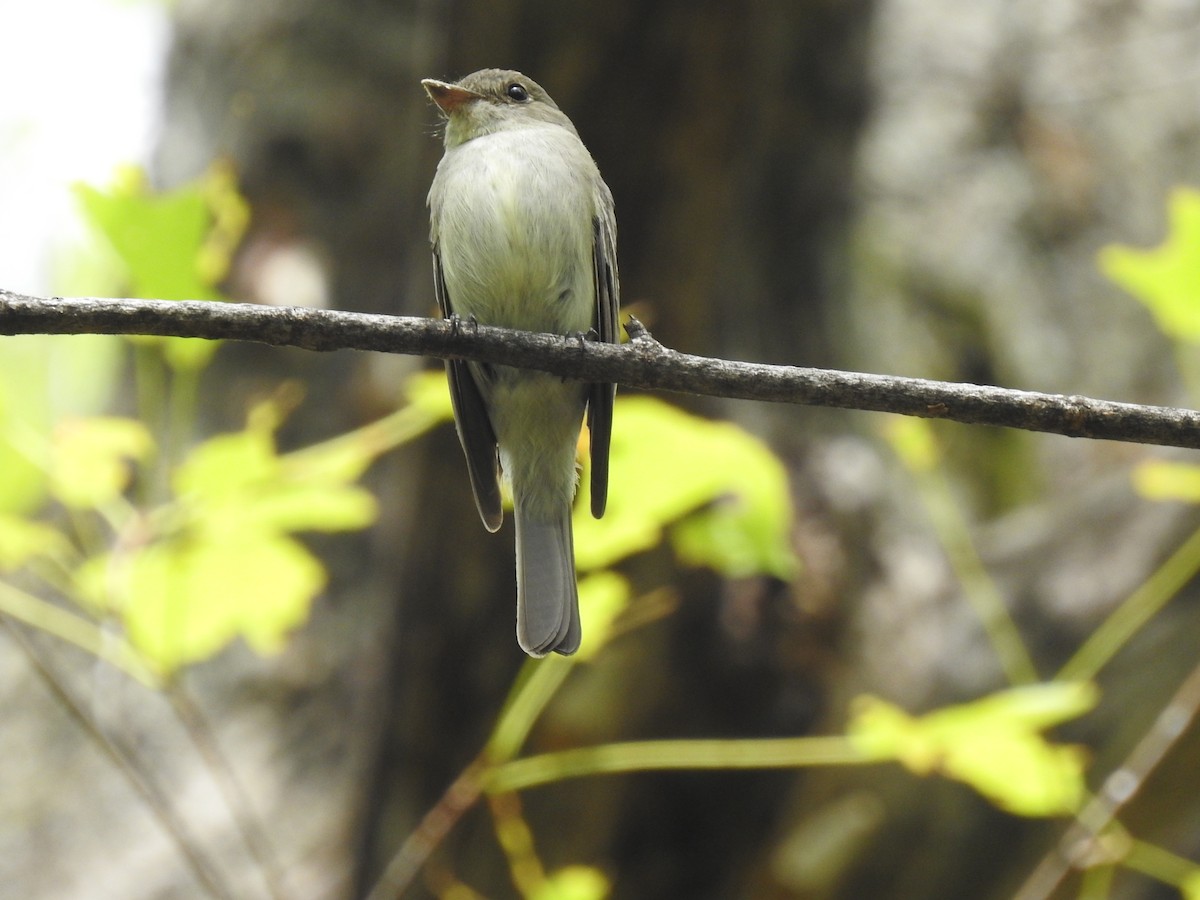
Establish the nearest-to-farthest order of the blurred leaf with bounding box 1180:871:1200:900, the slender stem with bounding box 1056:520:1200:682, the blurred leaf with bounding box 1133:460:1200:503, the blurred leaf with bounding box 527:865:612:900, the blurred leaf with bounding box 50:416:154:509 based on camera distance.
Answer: the blurred leaf with bounding box 1180:871:1200:900
the blurred leaf with bounding box 50:416:154:509
the blurred leaf with bounding box 1133:460:1200:503
the blurred leaf with bounding box 527:865:612:900
the slender stem with bounding box 1056:520:1200:682

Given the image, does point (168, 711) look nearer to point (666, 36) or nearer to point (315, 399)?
point (315, 399)

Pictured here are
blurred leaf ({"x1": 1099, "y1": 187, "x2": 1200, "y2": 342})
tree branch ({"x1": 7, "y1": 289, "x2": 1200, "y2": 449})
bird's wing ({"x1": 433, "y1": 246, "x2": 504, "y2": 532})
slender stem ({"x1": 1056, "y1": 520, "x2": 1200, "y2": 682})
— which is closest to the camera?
tree branch ({"x1": 7, "y1": 289, "x2": 1200, "y2": 449})

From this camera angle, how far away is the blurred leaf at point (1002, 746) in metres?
2.39

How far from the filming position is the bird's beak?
9.92 feet

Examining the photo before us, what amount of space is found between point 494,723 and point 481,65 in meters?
1.94

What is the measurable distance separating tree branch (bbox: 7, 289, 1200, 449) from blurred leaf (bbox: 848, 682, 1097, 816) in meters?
0.79

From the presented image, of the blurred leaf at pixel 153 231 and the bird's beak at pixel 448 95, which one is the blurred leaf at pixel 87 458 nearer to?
the blurred leaf at pixel 153 231

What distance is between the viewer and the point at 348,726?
331 cm

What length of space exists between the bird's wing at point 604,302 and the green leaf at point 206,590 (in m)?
0.89

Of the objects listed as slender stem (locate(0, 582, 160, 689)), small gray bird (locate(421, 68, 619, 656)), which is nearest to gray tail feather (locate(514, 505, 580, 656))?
small gray bird (locate(421, 68, 619, 656))

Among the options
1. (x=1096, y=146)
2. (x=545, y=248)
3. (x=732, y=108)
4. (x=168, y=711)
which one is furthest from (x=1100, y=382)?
(x=168, y=711)

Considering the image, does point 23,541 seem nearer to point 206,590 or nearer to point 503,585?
point 206,590

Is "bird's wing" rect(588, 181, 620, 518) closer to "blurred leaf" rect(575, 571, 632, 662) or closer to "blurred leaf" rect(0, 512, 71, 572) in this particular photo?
"blurred leaf" rect(575, 571, 632, 662)

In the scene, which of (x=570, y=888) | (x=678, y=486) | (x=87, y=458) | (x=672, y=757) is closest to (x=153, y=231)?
(x=87, y=458)
